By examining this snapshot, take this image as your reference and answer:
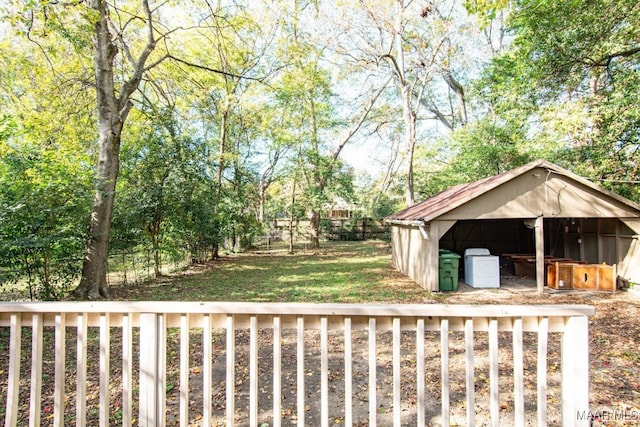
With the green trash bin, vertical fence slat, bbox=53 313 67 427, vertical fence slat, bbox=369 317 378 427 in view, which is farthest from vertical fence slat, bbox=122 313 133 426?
the green trash bin

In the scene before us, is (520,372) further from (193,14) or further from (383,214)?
(383,214)

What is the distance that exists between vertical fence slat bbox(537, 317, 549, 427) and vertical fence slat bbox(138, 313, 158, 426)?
90.8 inches

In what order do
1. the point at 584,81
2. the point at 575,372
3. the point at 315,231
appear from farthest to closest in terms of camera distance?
the point at 315,231
the point at 584,81
the point at 575,372

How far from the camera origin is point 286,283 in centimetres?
1000

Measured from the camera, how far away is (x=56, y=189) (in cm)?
689

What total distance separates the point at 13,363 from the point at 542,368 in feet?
10.7

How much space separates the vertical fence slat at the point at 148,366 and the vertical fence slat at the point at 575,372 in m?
2.46

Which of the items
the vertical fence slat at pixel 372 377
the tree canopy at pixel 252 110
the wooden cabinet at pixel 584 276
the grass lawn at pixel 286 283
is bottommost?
the grass lawn at pixel 286 283

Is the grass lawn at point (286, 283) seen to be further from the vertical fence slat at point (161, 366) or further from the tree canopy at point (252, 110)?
the vertical fence slat at point (161, 366)

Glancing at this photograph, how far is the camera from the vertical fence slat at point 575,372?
2.01 meters

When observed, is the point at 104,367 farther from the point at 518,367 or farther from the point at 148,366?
the point at 518,367

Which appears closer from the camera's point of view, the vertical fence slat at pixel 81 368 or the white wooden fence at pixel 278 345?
the white wooden fence at pixel 278 345

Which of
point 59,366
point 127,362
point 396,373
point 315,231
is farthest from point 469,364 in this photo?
point 315,231

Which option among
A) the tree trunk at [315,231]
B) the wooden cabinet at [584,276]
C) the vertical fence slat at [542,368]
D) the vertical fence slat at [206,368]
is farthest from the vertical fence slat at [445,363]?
the tree trunk at [315,231]
